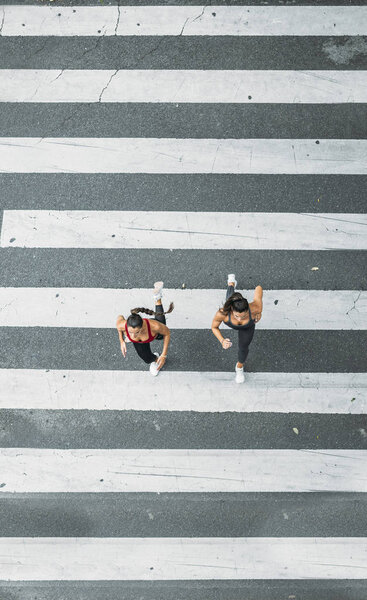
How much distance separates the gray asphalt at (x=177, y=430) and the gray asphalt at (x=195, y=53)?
4.55 m

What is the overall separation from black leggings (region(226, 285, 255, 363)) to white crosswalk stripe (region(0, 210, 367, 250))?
0.84 meters

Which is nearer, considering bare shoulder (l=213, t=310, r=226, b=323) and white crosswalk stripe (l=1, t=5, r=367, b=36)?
bare shoulder (l=213, t=310, r=226, b=323)

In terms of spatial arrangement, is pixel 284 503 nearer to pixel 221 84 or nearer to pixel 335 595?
pixel 335 595

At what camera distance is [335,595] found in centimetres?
653

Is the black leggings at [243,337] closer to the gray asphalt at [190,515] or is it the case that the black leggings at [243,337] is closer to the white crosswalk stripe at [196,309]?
the white crosswalk stripe at [196,309]

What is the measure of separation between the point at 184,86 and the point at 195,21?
929mm

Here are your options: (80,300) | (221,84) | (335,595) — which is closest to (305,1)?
(221,84)

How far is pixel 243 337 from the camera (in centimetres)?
602

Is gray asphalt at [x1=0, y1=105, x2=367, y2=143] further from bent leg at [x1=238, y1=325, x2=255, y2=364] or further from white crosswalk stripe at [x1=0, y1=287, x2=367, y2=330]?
bent leg at [x1=238, y1=325, x2=255, y2=364]

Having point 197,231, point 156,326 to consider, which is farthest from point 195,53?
point 156,326

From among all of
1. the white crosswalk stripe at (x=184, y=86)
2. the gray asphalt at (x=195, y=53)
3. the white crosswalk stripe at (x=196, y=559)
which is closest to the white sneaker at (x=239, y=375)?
the white crosswalk stripe at (x=196, y=559)

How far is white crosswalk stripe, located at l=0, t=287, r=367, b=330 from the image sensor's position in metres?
6.82

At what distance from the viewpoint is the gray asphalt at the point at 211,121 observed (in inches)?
278

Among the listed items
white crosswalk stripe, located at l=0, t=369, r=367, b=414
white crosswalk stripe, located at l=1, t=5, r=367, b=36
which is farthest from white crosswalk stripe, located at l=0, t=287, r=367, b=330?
white crosswalk stripe, located at l=1, t=5, r=367, b=36
